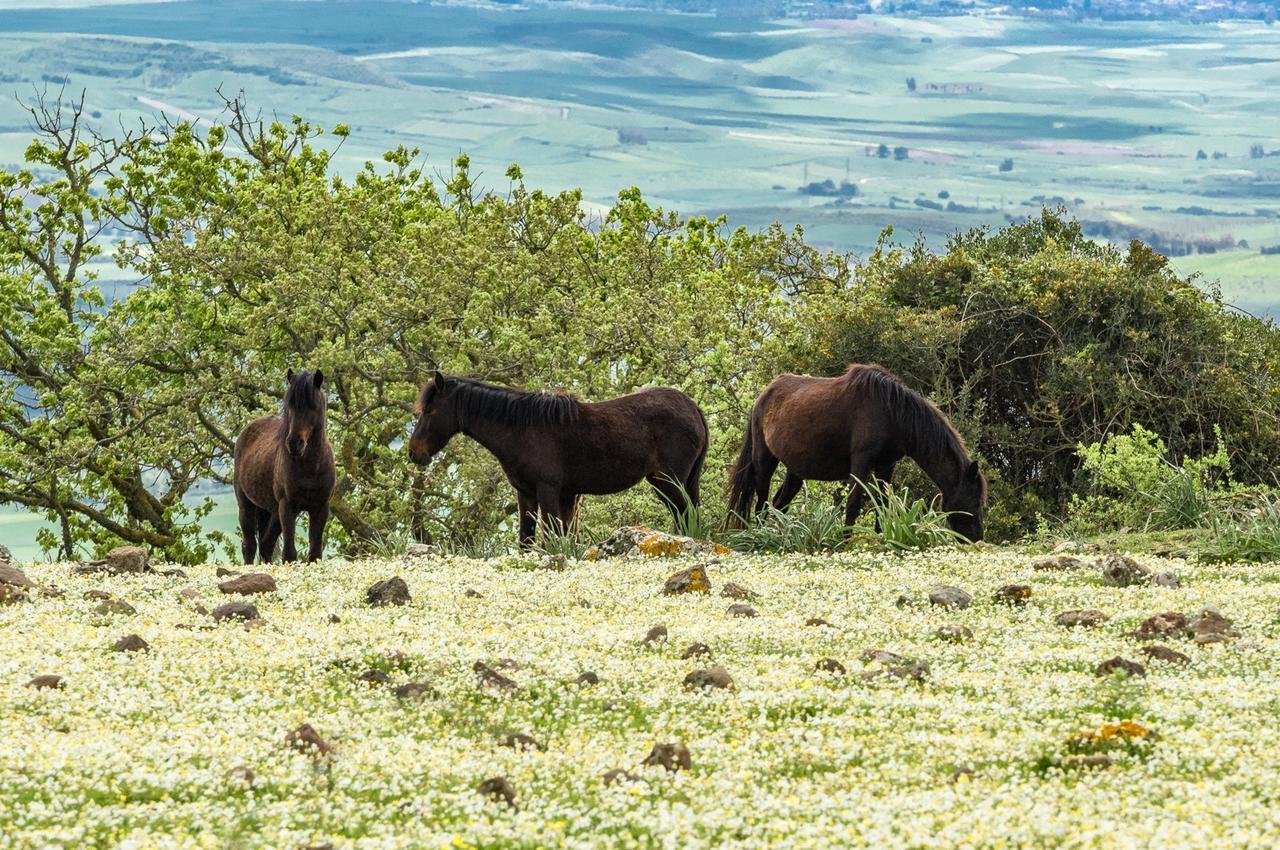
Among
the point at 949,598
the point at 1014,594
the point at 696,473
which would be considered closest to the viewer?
the point at 949,598

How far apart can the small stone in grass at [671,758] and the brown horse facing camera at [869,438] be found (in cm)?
1107

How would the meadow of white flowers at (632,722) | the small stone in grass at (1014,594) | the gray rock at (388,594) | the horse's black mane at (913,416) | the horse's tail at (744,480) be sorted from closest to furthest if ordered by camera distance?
the meadow of white flowers at (632,722), the small stone in grass at (1014,594), the gray rock at (388,594), the horse's black mane at (913,416), the horse's tail at (744,480)

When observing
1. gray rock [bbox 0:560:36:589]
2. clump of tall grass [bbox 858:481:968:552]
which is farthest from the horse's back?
clump of tall grass [bbox 858:481:968:552]

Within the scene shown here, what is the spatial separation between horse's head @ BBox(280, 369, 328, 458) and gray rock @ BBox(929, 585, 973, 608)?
8.31 meters

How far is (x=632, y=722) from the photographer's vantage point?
1023 centimetres

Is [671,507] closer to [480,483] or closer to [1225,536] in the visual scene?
[1225,536]

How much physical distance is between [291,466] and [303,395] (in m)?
1.21

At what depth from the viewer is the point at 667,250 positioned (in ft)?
150

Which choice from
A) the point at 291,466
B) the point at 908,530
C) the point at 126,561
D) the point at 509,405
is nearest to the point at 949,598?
the point at 908,530

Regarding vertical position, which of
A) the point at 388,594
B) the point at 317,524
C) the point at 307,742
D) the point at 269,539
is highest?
the point at 307,742

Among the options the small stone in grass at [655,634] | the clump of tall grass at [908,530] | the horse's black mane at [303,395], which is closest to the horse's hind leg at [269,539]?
the horse's black mane at [303,395]

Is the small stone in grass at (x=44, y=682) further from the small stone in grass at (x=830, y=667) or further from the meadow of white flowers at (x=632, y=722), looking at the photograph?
the small stone in grass at (x=830, y=667)

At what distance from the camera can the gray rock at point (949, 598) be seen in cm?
1406

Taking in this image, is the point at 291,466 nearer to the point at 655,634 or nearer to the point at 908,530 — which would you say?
the point at 908,530
